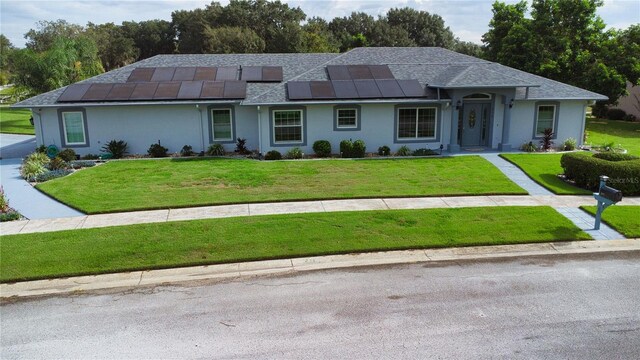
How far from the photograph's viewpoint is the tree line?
3234 cm

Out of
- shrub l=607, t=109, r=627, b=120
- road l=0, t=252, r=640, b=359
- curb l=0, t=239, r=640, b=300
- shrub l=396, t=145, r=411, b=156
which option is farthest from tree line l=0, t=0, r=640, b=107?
road l=0, t=252, r=640, b=359

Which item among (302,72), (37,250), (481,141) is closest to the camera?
(37,250)

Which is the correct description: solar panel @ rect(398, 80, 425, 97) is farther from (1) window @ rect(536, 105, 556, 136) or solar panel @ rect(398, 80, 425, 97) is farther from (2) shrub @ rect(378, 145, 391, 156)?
(1) window @ rect(536, 105, 556, 136)

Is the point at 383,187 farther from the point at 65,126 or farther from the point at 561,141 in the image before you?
the point at 65,126

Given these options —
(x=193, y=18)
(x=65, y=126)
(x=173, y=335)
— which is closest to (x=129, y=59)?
(x=193, y=18)

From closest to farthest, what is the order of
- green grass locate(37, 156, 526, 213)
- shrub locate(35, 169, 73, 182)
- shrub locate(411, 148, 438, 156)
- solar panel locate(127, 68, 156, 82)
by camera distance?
green grass locate(37, 156, 526, 213) < shrub locate(35, 169, 73, 182) < shrub locate(411, 148, 438, 156) < solar panel locate(127, 68, 156, 82)

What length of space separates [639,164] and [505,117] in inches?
298

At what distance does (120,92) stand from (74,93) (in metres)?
2.02

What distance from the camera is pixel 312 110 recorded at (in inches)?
866

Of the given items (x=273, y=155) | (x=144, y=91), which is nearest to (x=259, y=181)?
(x=273, y=155)

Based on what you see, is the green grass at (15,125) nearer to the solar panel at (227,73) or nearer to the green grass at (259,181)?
the solar panel at (227,73)

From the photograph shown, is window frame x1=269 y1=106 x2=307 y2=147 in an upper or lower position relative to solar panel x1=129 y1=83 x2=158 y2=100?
lower

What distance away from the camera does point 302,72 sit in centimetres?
2517

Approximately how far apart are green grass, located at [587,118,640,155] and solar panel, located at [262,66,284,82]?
17.1 m
